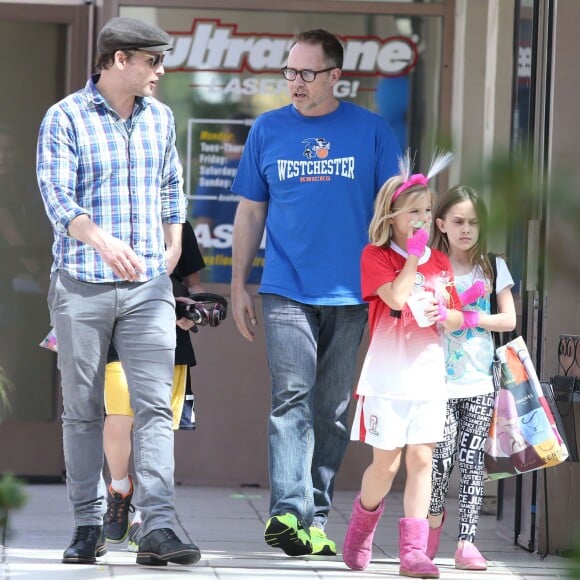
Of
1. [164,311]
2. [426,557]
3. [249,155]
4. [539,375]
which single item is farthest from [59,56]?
[426,557]

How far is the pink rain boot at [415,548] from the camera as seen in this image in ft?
13.1

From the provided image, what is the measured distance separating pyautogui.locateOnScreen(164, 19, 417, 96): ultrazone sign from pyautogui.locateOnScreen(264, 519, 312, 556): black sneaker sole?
270 centimetres

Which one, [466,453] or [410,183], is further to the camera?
[466,453]

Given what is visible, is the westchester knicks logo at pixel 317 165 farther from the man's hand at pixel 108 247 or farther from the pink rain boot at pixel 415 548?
the pink rain boot at pixel 415 548

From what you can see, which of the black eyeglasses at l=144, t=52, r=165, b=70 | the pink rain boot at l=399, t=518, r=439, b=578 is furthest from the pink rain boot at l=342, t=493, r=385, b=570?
the black eyeglasses at l=144, t=52, r=165, b=70

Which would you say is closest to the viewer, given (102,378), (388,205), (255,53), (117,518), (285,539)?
(102,378)

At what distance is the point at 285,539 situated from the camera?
4211 millimetres

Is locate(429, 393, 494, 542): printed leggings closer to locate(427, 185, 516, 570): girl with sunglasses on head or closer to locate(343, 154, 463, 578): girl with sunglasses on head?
locate(427, 185, 516, 570): girl with sunglasses on head

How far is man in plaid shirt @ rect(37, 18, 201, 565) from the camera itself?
390 cm

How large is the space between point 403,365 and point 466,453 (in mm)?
503

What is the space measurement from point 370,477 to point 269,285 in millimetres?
811

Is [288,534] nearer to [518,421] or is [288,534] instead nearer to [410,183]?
[518,421]

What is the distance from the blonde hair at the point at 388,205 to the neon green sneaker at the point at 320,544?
3.61 ft

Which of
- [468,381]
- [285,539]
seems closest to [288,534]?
[285,539]
